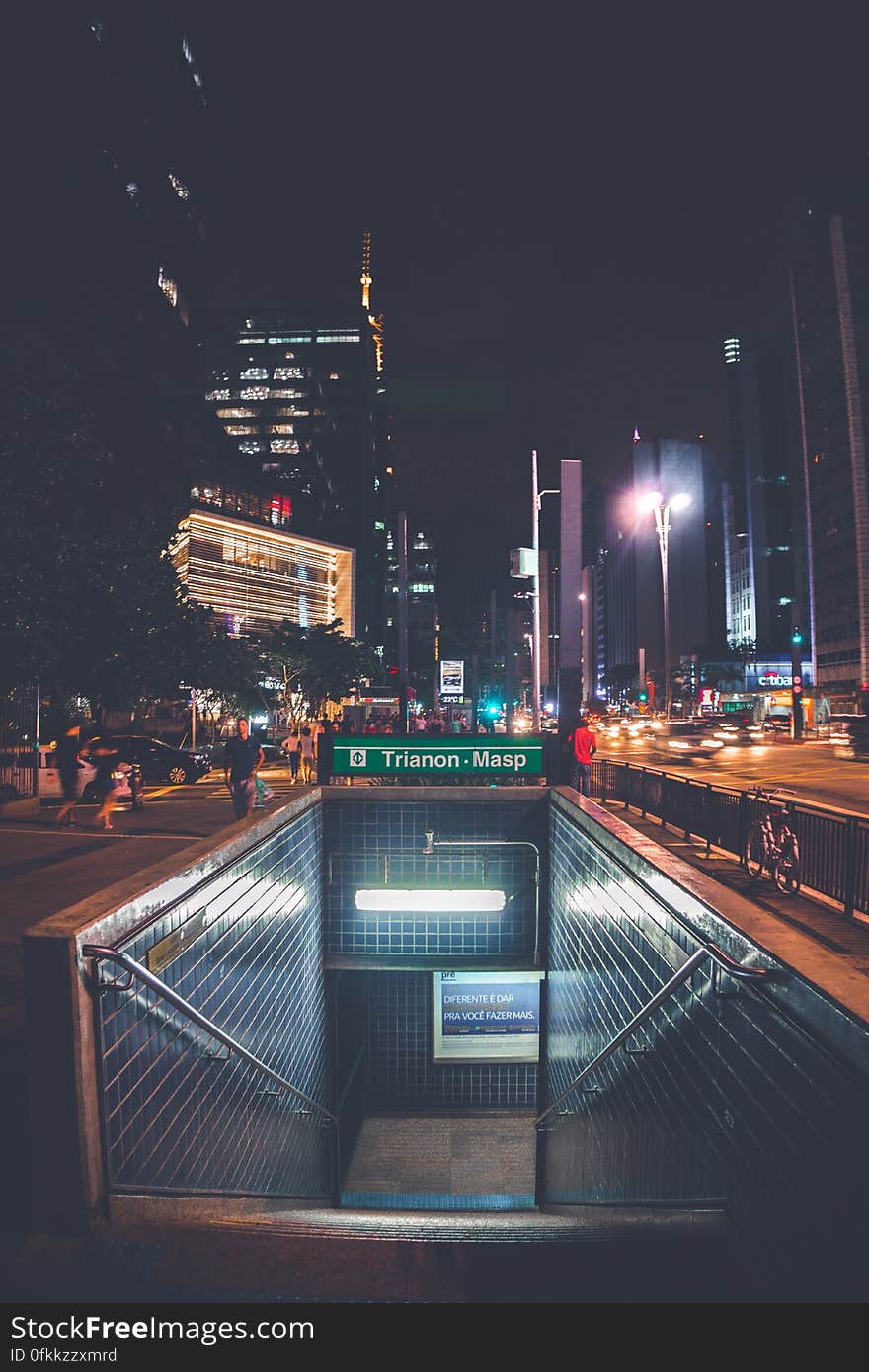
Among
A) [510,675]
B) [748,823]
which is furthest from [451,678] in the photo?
[748,823]

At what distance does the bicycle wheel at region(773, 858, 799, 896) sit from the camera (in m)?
8.66

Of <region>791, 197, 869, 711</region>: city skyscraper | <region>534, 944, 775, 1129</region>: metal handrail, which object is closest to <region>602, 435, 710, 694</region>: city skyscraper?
<region>791, 197, 869, 711</region>: city skyscraper

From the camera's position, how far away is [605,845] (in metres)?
6.49

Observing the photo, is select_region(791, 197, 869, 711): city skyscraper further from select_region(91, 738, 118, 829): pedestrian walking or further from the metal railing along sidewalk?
select_region(91, 738, 118, 829): pedestrian walking

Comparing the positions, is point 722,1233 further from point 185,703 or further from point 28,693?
point 185,703

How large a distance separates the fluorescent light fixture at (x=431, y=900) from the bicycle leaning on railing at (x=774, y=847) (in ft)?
10.8

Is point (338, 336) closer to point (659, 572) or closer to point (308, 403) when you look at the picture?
point (308, 403)

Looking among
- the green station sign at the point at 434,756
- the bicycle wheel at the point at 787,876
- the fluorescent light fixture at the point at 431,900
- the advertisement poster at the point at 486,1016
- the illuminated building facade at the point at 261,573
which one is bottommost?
the advertisement poster at the point at 486,1016

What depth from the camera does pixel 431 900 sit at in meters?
10.8

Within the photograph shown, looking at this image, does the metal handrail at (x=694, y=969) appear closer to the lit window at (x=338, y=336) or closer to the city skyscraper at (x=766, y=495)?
the city skyscraper at (x=766, y=495)

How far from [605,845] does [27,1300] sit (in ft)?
15.7

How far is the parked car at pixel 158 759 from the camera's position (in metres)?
23.6

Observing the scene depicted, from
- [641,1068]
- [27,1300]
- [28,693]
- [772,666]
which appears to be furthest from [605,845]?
[772,666]

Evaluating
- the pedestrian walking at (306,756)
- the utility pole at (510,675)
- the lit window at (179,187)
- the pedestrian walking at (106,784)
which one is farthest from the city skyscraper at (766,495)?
the pedestrian walking at (106,784)
